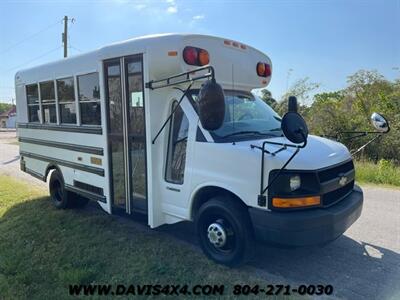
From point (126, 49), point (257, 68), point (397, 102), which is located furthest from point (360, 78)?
point (126, 49)

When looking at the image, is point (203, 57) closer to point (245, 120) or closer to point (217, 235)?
point (245, 120)

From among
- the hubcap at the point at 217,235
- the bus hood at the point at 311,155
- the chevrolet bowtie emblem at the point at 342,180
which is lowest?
the hubcap at the point at 217,235

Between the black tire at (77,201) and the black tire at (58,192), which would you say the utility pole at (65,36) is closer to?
the black tire at (58,192)

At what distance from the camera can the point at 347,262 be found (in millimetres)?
4152

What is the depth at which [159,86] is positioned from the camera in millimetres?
4328

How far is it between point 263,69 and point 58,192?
4537 mm

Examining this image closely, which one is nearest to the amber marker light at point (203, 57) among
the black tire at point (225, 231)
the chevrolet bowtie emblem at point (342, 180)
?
the black tire at point (225, 231)

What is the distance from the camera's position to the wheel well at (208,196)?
153 inches

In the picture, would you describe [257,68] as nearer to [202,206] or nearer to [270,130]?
[270,130]

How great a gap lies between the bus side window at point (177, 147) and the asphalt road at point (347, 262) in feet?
3.35

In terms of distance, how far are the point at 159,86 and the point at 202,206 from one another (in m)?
1.58

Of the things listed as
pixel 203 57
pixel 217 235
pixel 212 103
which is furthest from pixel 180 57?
pixel 217 235

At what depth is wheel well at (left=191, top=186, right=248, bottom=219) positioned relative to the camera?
3.89 meters

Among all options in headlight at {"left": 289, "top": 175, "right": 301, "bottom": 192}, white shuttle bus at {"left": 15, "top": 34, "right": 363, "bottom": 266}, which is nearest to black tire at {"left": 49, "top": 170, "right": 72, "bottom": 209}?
white shuttle bus at {"left": 15, "top": 34, "right": 363, "bottom": 266}
